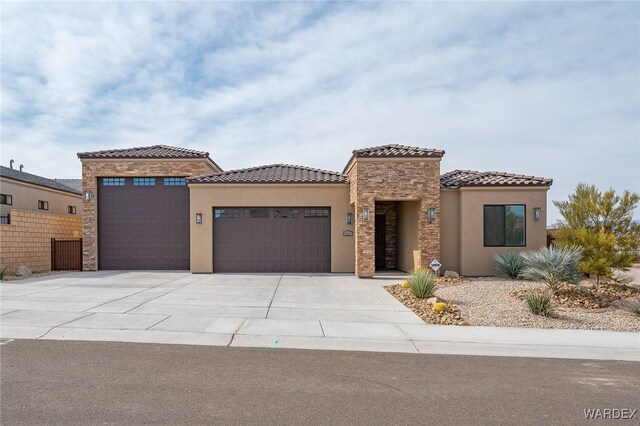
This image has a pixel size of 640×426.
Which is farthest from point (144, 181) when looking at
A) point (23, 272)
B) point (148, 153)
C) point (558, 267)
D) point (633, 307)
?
point (633, 307)

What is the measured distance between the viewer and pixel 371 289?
12.3m

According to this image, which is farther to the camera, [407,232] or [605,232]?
[407,232]

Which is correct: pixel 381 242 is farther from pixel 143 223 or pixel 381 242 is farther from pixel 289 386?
pixel 289 386

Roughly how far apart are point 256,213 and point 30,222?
10026mm

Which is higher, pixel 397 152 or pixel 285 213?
pixel 397 152

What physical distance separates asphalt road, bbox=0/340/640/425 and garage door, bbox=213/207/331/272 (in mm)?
9755

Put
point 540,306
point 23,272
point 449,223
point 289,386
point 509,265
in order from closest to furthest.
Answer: point 289,386 < point 540,306 < point 509,265 < point 449,223 < point 23,272

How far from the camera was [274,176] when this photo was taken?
1684 centimetres

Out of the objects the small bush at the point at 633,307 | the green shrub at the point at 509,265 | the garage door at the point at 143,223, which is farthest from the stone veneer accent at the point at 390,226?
the small bush at the point at 633,307

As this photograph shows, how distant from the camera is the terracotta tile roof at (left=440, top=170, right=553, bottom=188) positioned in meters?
14.8

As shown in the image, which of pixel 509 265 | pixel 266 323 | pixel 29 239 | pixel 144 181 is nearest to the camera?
pixel 266 323

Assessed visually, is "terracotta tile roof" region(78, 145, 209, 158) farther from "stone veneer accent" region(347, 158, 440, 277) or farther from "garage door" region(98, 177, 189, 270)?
"stone veneer accent" region(347, 158, 440, 277)

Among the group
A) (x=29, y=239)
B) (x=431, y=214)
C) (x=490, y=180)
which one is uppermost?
(x=490, y=180)

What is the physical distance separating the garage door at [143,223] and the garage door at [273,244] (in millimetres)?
2304
